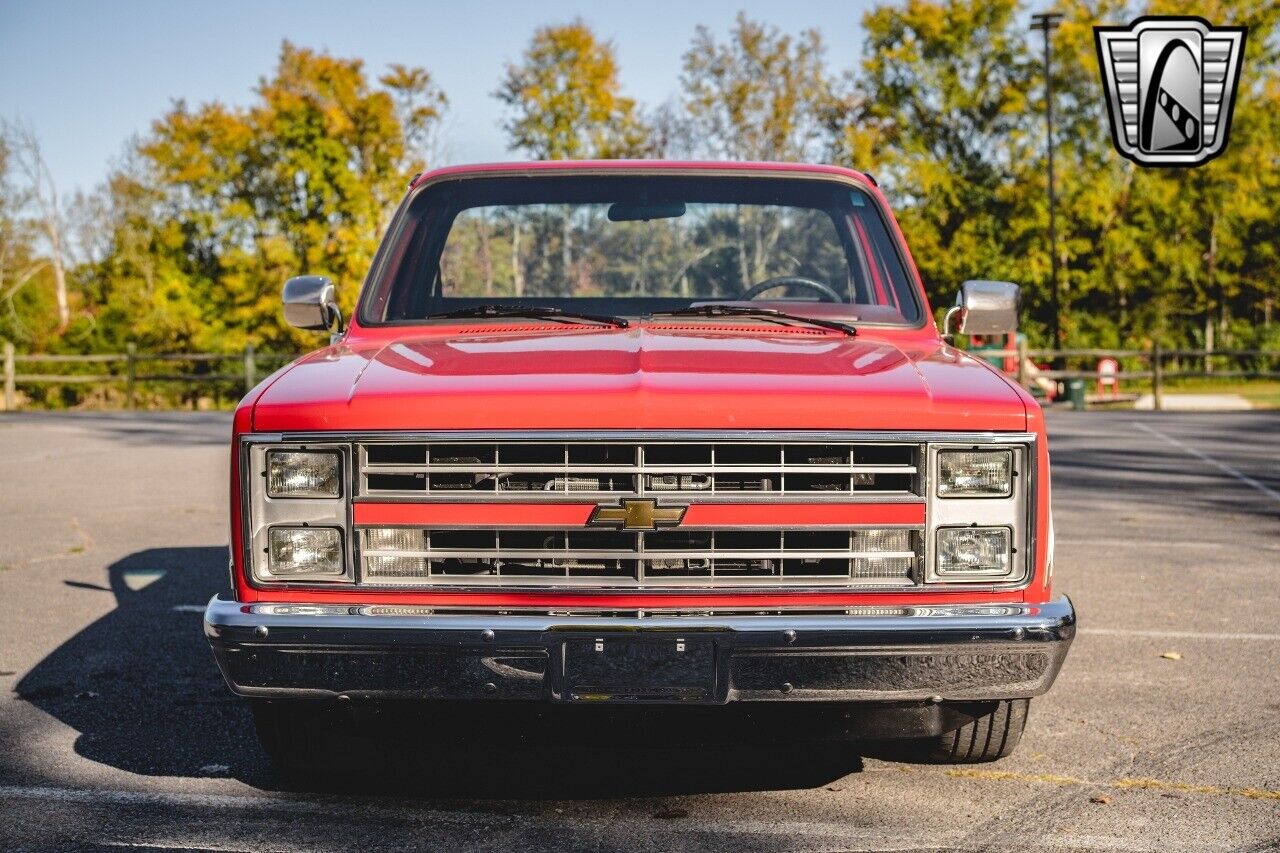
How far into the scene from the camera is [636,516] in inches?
143

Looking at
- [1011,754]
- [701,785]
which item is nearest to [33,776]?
[701,785]

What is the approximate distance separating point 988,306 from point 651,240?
3.87 ft

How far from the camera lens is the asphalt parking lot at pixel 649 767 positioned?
3793 mm

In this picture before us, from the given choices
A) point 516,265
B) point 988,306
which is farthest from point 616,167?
point 988,306

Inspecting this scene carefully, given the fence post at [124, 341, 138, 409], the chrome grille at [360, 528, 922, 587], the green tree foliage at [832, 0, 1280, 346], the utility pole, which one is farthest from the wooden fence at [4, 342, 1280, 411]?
the chrome grille at [360, 528, 922, 587]

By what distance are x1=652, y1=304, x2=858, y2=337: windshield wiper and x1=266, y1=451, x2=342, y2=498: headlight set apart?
1438mm

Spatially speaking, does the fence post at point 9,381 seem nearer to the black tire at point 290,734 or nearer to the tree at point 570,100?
the tree at point 570,100

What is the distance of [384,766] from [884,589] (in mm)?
1641

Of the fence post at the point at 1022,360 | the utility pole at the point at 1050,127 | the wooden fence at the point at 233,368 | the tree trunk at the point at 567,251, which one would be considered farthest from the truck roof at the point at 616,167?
the utility pole at the point at 1050,127

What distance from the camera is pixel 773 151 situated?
130ft

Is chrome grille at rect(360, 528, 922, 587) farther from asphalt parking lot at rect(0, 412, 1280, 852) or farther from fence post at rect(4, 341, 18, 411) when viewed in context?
fence post at rect(4, 341, 18, 411)

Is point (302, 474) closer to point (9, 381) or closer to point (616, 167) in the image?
point (616, 167)

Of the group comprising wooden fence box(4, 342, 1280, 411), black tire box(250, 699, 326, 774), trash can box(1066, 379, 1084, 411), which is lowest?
trash can box(1066, 379, 1084, 411)

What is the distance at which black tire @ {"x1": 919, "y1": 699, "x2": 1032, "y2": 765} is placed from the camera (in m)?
4.31
